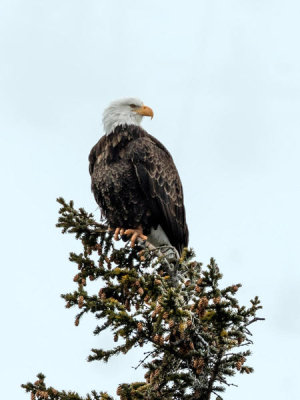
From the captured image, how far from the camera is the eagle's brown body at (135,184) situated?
9.26 metres

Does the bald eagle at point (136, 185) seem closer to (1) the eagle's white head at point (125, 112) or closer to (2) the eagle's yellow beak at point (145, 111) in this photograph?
(1) the eagle's white head at point (125, 112)

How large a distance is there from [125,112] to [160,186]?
1.35 m

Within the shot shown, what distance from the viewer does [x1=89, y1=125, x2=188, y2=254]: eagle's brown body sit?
9.26 m

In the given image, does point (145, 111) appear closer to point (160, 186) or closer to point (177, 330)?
point (160, 186)

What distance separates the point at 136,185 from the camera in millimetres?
9336

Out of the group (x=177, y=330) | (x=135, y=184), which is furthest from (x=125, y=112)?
(x=177, y=330)

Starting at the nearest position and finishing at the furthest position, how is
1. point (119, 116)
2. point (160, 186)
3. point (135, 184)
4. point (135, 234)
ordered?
point (135, 234), point (135, 184), point (160, 186), point (119, 116)

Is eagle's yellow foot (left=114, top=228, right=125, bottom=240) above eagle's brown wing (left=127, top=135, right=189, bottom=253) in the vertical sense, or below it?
below

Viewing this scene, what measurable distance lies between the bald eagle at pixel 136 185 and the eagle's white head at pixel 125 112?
21 millimetres

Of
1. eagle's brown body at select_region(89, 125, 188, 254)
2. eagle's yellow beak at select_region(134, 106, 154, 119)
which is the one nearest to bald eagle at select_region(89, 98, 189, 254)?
eagle's brown body at select_region(89, 125, 188, 254)

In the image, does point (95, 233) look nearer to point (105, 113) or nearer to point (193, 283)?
point (193, 283)

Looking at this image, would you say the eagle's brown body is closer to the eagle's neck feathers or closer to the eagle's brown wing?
the eagle's brown wing

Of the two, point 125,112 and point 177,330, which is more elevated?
point 125,112

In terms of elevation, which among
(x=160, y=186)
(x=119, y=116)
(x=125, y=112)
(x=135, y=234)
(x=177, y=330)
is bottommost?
(x=177, y=330)
